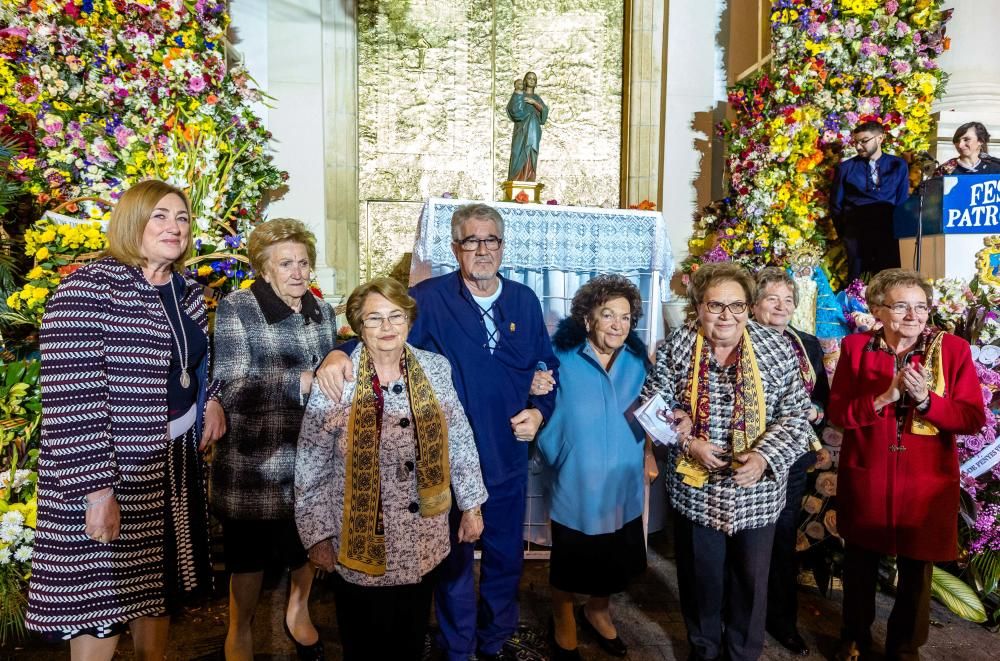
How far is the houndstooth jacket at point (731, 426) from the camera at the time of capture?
2332mm

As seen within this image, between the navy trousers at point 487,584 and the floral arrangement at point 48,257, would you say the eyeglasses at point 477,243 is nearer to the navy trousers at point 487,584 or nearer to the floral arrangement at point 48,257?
the navy trousers at point 487,584

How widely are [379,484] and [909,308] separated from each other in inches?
83.4

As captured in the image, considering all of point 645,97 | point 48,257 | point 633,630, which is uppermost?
point 645,97

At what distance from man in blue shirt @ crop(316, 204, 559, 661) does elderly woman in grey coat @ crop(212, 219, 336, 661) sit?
503 millimetres

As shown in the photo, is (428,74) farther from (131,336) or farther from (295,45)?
(131,336)

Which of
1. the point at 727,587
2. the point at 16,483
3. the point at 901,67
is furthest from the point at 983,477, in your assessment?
the point at 16,483

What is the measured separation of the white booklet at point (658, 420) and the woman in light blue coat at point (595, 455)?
0.33m

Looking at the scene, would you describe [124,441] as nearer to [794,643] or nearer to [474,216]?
[474,216]

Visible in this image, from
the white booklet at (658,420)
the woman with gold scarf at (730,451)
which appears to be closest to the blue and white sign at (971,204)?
the woman with gold scarf at (730,451)

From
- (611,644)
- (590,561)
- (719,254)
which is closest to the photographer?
(590,561)

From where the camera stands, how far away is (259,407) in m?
2.43

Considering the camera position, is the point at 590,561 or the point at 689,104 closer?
the point at 590,561

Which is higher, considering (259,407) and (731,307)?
(731,307)

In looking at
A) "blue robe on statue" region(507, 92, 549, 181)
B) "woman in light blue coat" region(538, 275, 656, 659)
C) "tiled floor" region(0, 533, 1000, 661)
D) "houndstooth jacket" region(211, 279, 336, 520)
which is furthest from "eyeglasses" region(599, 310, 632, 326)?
"blue robe on statue" region(507, 92, 549, 181)
